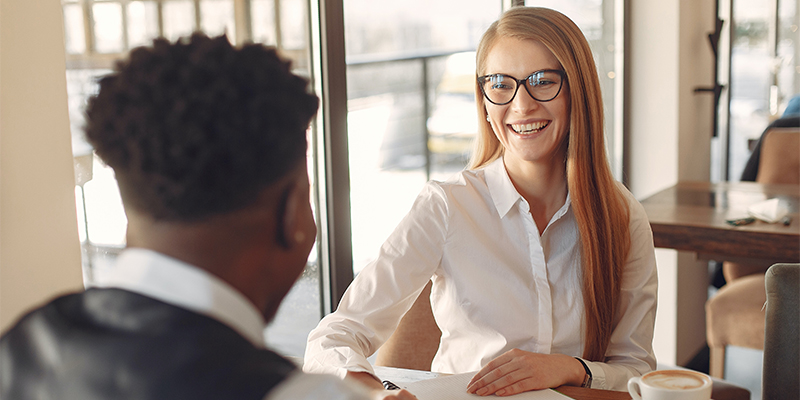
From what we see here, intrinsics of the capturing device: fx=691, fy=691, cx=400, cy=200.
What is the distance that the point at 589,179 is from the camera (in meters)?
1.32

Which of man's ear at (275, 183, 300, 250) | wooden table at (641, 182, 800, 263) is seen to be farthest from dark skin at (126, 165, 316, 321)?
wooden table at (641, 182, 800, 263)

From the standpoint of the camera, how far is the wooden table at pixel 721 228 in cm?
192

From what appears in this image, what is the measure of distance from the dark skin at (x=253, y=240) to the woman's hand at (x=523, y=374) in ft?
1.58

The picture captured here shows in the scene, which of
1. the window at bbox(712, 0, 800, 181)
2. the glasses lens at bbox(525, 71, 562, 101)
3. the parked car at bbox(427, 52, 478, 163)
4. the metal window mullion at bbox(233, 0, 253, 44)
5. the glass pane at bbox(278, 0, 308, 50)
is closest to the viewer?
the glasses lens at bbox(525, 71, 562, 101)

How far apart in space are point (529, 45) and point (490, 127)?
0.21 m

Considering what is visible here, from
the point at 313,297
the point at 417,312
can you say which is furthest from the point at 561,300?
the point at 313,297

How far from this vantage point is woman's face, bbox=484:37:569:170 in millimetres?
1297

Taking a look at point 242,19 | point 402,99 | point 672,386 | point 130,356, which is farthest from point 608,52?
point 130,356

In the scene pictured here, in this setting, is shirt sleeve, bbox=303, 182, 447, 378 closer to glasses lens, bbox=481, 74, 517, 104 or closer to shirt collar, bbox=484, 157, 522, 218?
shirt collar, bbox=484, 157, 522, 218

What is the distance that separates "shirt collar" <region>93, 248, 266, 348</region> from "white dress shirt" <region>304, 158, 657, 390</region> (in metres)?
0.69

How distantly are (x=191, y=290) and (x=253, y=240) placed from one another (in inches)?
2.4

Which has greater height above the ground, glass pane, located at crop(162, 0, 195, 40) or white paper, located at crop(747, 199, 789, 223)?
glass pane, located at crop(162, 0, 195, 40)

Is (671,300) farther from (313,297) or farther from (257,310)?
(257,310)

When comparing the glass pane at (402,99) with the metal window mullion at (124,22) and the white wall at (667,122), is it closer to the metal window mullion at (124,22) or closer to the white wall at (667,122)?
the metal window mullion at (124,22)
